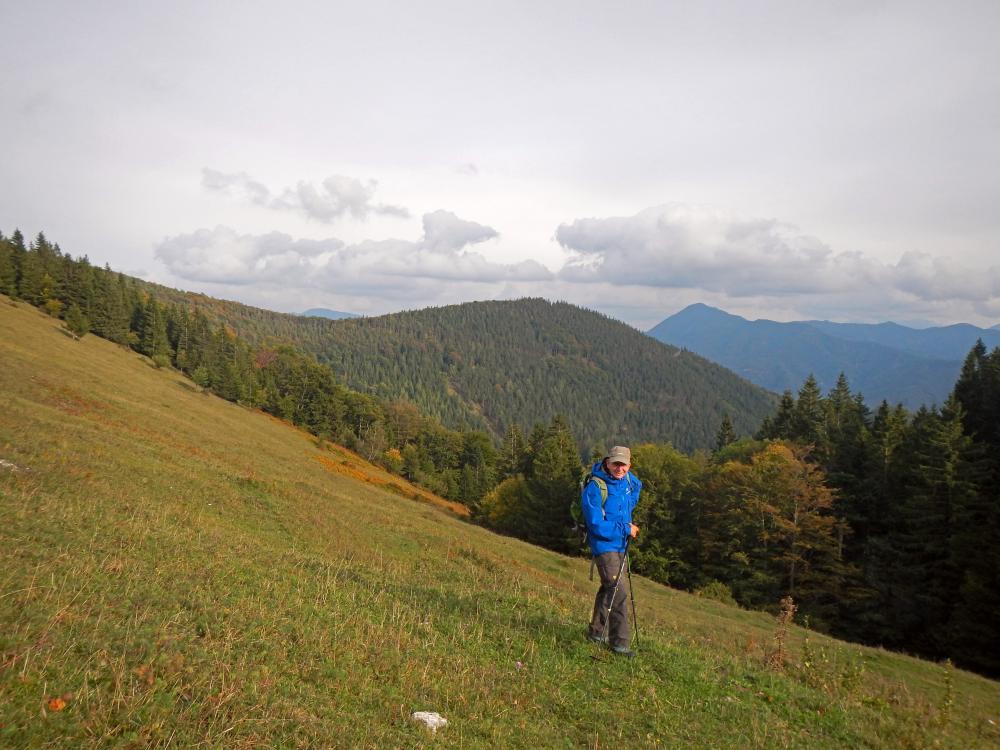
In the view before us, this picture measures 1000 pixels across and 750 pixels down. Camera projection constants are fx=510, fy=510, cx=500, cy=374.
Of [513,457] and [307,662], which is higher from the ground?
[307,662]

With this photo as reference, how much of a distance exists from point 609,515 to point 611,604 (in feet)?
5.35

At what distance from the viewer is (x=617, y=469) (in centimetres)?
862

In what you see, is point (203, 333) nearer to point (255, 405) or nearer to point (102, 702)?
point (255, 405)

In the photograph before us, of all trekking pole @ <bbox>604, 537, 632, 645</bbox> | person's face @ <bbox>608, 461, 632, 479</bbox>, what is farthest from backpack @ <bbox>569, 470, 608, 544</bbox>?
trekking pole @ <bbox>604, 537, 632, 645</bbox>

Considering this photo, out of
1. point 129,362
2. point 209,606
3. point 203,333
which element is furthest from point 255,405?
point 209,606

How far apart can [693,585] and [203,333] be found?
9336 cm

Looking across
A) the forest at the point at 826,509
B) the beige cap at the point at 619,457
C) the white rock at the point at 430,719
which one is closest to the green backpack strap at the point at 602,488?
the beige cap at the point at 619,457

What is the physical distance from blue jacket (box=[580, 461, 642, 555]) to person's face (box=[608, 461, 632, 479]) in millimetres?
86

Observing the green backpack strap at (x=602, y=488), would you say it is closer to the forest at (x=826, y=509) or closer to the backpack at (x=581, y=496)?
the backpack at (x=581, y=496)

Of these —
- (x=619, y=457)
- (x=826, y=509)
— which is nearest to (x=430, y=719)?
(x=619, y=457)

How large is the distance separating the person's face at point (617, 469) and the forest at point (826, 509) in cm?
2966

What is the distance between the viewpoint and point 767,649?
1095cm

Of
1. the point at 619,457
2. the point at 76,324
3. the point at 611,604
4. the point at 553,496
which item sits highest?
the point at 76,324

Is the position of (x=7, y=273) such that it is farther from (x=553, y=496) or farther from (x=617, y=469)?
(x=617, y=469)
